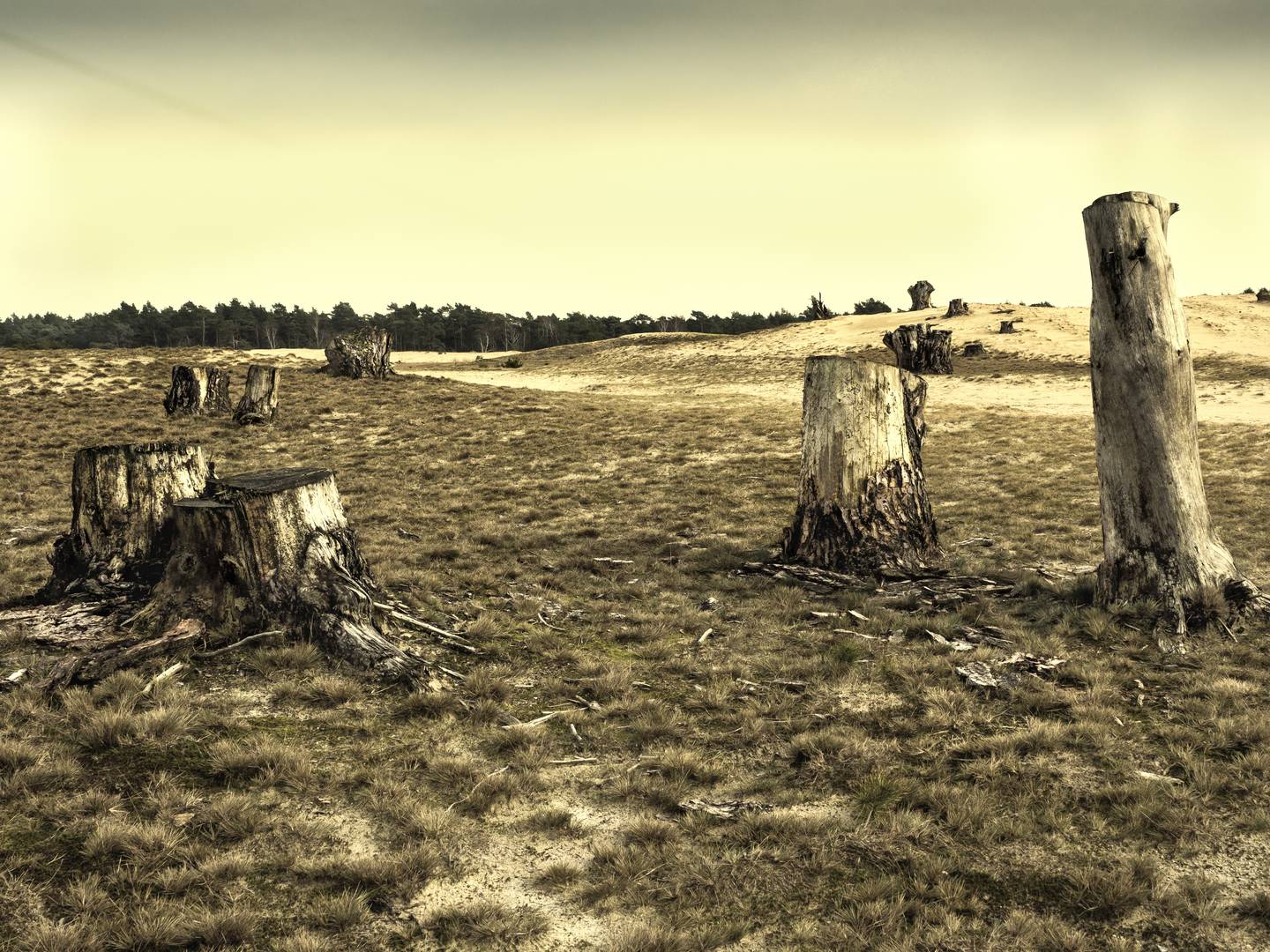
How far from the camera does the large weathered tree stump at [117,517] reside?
682cm

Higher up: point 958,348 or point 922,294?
point 922,294

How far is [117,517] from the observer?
690 centimetres

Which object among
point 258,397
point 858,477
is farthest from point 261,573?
point 258,397

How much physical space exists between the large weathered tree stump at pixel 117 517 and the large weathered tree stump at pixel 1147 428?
7922 millimetres

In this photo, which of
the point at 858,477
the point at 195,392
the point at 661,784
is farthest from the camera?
the point at 195,392

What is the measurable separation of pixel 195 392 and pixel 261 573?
16677 mm

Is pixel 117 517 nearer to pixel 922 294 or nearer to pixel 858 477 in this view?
pixel 858 477

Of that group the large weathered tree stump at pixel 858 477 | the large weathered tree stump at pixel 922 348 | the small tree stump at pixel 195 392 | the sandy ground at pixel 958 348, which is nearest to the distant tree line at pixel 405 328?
the sandy ground at pixel 958 348

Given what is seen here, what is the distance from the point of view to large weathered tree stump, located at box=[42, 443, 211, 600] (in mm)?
6820

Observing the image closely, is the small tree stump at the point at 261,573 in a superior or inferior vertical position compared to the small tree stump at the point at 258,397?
inferior

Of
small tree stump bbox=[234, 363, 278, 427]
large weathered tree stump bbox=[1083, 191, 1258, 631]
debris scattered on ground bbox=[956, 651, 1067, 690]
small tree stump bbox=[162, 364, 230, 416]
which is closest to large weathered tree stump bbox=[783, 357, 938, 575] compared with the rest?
large weathered tree stump bbox=[1083, 191, 1258, 631]

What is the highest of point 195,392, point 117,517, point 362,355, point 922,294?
point 922,294

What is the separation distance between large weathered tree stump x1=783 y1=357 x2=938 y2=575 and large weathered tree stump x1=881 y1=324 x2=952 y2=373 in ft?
85.3

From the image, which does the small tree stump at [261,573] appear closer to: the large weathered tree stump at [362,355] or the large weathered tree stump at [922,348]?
the large weathered tree stump at [362,355]
